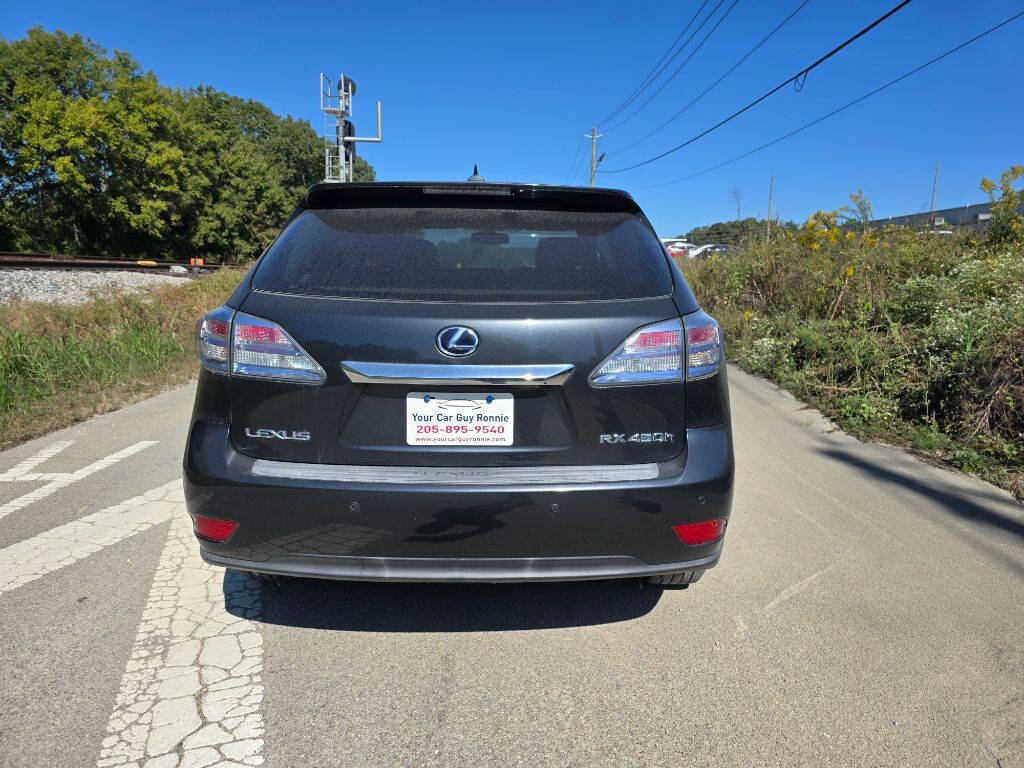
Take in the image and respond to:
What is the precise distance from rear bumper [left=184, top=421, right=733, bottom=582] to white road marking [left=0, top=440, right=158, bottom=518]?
2.47 metres

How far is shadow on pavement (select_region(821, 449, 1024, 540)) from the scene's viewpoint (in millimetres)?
3768

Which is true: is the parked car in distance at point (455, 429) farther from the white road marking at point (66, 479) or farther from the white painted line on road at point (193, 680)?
the white road marking at point (66, 479)

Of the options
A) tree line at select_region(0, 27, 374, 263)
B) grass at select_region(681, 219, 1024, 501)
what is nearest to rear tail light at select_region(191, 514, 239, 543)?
grass at select_region(681, 219, 1024, 501)

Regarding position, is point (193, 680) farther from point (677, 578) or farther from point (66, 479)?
point (66, 479)

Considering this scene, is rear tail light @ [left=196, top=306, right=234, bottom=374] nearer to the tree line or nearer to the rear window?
the rear window

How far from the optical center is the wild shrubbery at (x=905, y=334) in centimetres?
484

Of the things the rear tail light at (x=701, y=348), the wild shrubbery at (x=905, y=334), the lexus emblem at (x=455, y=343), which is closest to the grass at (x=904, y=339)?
the wild shrubbery at (x=905, y=334)

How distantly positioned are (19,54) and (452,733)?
57.7m

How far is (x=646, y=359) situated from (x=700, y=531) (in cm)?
63

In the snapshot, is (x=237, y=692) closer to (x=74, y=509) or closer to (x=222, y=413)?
(x=222, y=413)

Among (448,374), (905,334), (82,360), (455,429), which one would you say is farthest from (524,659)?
(82,360)

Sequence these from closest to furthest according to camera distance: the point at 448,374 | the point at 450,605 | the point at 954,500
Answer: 1. the point at 448,374
2. the point at 450,605
3. the point at 954,500

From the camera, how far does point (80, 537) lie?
11.3 ft

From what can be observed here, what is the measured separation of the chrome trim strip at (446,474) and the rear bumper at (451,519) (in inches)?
0.4
